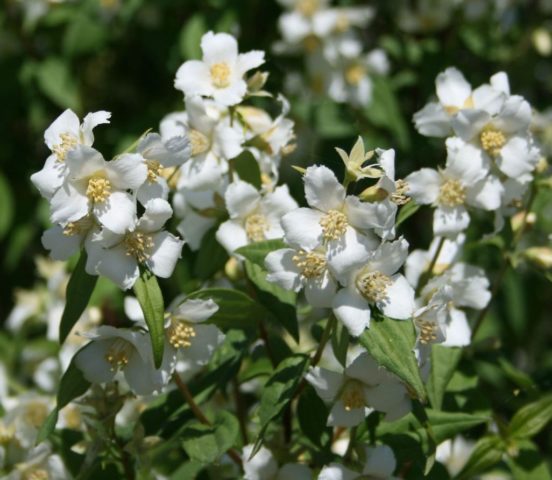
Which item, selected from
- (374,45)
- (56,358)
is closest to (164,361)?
(56,358)

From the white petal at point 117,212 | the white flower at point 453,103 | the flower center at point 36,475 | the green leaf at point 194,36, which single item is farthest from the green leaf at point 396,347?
the green leaf at point 194,36

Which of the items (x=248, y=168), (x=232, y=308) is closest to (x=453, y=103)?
(x=248, y=168)

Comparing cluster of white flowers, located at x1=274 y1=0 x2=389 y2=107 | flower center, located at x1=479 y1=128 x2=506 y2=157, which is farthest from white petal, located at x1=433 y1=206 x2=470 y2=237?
cluster of white flowers, located at x1=274 y1=0 x2=389 y2=107

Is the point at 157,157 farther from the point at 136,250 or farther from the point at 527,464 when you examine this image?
the point at 527,464

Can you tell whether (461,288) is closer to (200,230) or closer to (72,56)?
(200,230)

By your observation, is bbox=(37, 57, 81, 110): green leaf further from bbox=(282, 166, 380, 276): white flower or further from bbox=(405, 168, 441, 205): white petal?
bbox=(282, 166, 380, 276): white flower

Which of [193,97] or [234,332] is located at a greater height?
[193,97]

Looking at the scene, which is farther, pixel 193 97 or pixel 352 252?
pixel 193 97
